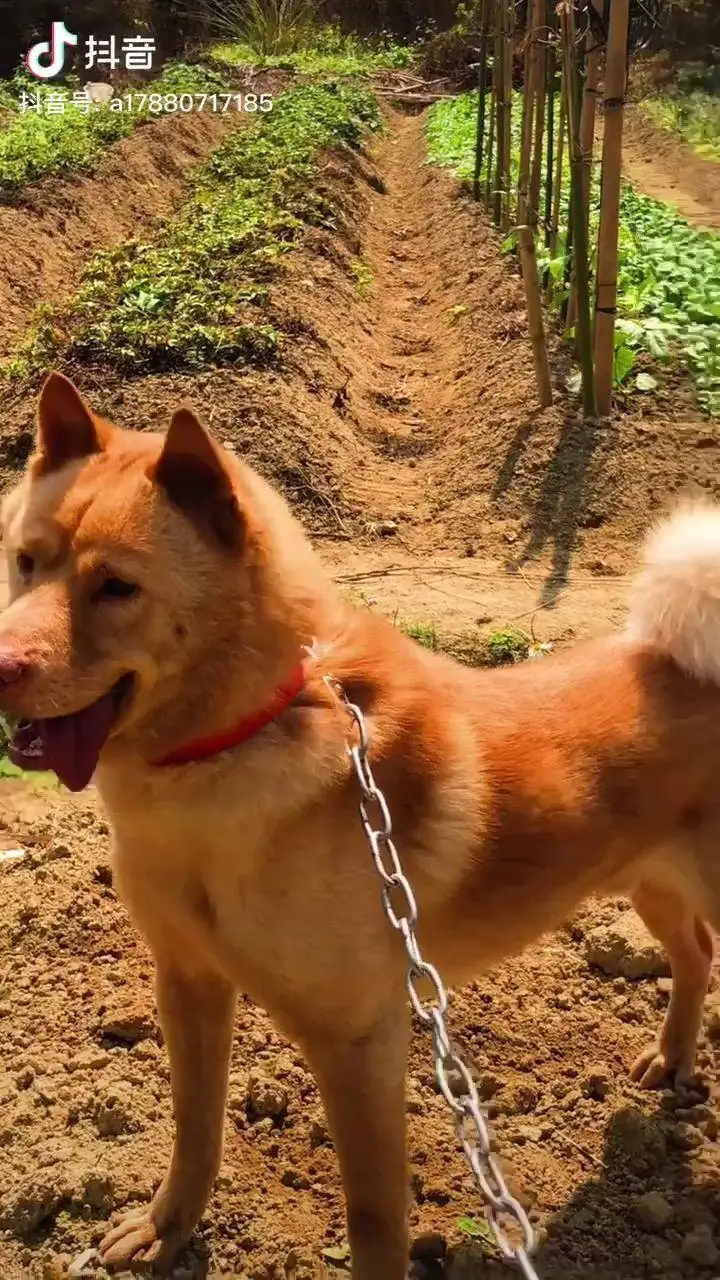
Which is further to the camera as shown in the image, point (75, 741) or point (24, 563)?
point (24, 563)

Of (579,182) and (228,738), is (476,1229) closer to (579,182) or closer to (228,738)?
(228,738)

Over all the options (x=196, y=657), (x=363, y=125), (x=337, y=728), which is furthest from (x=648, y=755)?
(x=363, y=125)

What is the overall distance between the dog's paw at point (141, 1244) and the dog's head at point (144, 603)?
4.47ft

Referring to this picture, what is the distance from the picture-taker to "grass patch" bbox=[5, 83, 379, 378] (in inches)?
315

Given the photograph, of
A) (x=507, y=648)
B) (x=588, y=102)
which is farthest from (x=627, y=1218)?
(x=588, y=102)

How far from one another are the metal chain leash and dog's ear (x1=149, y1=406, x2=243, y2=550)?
15.1 inches

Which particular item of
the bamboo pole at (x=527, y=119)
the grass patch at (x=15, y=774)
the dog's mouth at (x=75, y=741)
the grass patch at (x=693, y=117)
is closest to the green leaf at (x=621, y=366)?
the bamboo pole at (x=527, y=119)

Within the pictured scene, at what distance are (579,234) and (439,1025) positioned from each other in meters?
6.35

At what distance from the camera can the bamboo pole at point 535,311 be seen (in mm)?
7223

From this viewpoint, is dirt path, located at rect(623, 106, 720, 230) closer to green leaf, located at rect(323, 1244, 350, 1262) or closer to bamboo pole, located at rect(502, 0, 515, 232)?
bamboo pole, located at rect(502, 0, 515, 232)

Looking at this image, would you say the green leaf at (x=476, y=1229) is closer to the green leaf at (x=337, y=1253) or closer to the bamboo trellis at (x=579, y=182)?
the green leaf at (x=337, y=1253)

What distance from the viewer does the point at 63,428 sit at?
7.18 ft

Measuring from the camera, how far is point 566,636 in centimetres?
518

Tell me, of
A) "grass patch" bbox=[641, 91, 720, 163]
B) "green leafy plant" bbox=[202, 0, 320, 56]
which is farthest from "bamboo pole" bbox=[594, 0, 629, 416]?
"green leafy plant" bbox=[202, 0, 320, 56]
